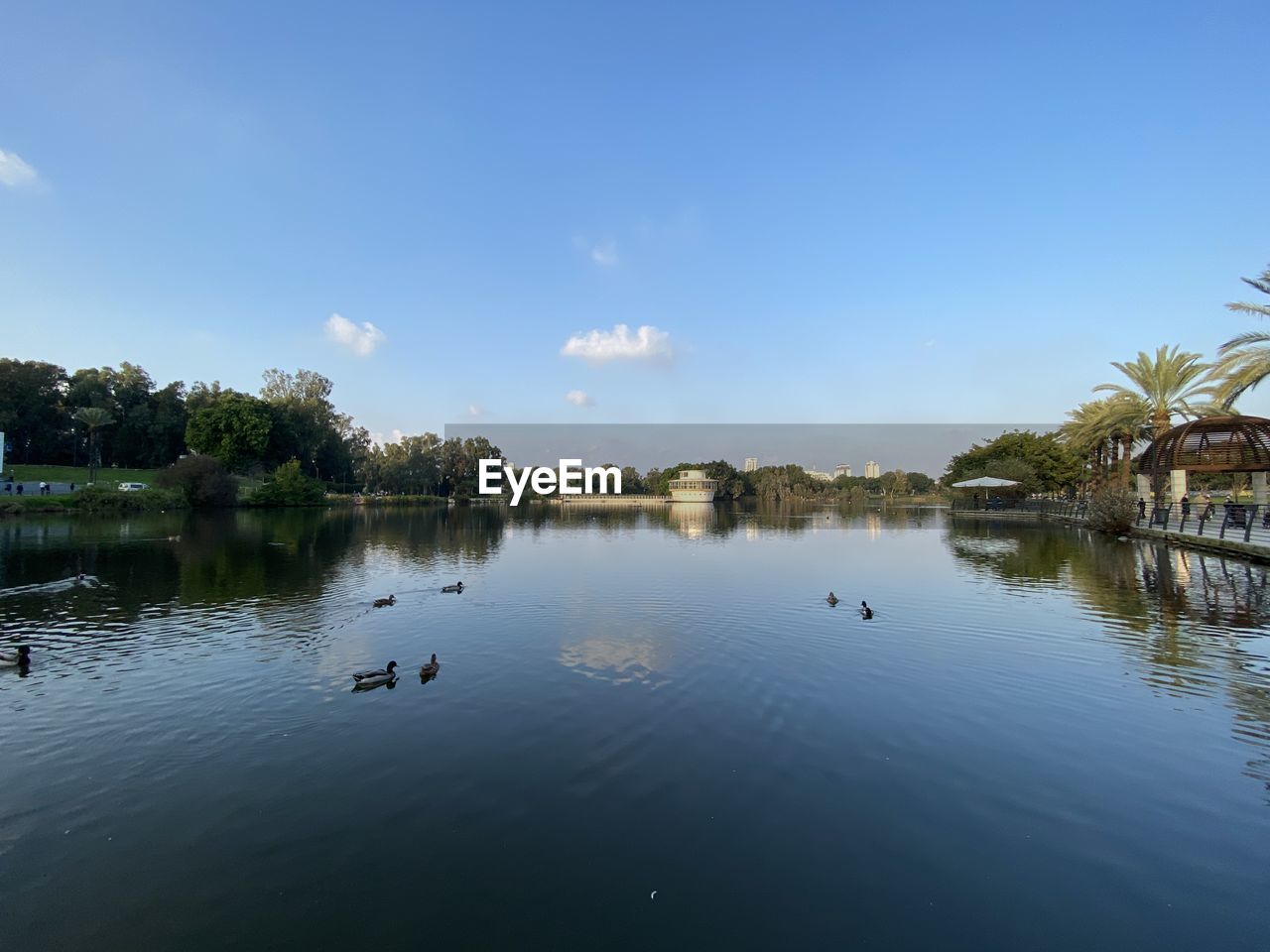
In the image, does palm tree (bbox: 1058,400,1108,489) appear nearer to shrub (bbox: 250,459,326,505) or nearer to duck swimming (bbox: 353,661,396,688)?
duck swimming (bbox: 353,661,396,688)

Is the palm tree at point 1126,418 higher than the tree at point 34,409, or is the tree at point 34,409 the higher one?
the tree at point 34,409

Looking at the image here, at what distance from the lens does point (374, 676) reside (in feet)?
37.2

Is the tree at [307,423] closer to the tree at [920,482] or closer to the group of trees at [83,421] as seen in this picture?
the group of trees at [83,421]

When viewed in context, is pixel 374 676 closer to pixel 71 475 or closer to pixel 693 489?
pixel 71 475

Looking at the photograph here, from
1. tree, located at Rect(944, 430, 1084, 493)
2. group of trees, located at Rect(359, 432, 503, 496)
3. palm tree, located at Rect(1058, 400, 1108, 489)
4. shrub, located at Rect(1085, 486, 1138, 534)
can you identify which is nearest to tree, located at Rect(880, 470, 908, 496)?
tree, located at Rect(944, 430, 1084, 493)

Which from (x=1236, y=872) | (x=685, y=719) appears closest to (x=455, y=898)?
(x=685, y=719)

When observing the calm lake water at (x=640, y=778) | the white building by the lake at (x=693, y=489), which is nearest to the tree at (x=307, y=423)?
the white building by the lake at (x=693, y=489)

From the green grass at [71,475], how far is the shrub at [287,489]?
11566mm

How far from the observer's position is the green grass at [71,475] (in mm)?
67250

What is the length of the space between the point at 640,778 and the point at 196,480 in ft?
261

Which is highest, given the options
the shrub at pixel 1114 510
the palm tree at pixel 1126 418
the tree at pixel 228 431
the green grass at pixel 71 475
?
the tree at pixel 228 431

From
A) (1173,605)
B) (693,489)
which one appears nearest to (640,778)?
(1173,605)

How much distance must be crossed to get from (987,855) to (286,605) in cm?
1776

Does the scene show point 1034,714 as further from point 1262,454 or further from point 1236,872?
point 1262,454
